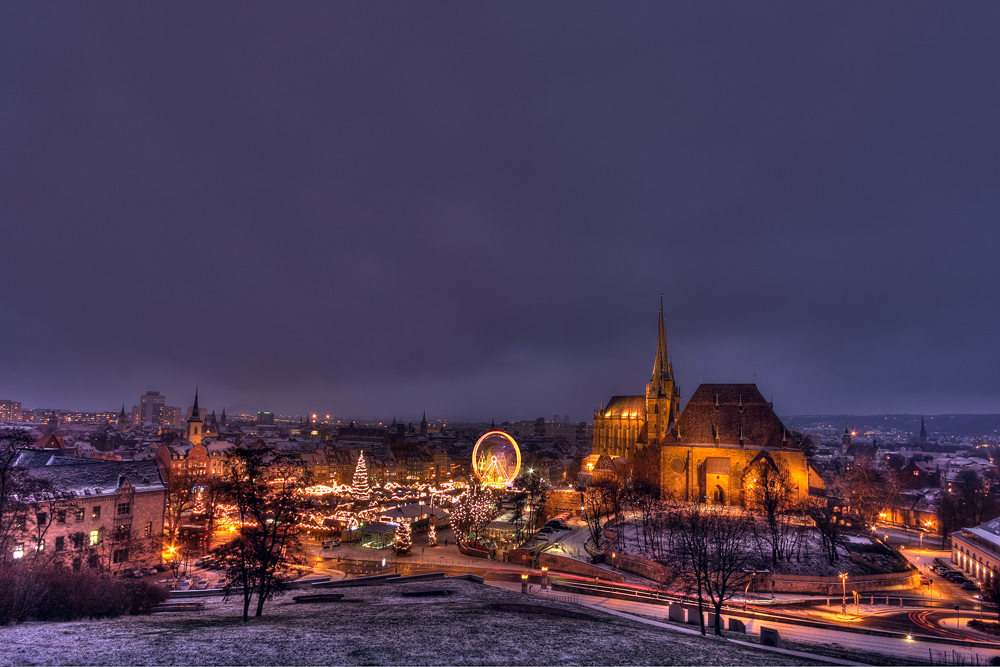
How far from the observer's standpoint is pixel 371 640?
16.5 m

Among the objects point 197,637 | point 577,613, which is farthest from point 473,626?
point 197,637

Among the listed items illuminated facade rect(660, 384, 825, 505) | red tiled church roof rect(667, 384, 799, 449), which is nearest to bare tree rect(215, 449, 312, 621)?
illuminated facade rect(660, 384, 825, 505)

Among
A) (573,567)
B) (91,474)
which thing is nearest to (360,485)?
(91,474)

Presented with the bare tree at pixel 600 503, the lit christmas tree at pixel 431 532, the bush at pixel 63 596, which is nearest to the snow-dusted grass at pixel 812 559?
the bare tree at pixel 600 503

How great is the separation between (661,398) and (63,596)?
7987 cm

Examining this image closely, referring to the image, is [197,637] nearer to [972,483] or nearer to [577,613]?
[577,613]

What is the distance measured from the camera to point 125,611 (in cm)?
2245

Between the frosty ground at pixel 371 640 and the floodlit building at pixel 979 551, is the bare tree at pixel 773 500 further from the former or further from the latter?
the frosty ground at pixel 371 640

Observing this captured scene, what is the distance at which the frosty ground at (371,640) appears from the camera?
14211 millimetres

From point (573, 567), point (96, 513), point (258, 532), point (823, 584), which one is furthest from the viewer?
point (573, 567)

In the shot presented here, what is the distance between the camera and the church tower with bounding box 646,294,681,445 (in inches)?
3396

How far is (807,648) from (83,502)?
47.1m

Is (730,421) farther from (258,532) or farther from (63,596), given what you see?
(63,596)

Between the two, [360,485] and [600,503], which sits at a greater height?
[360,485]
